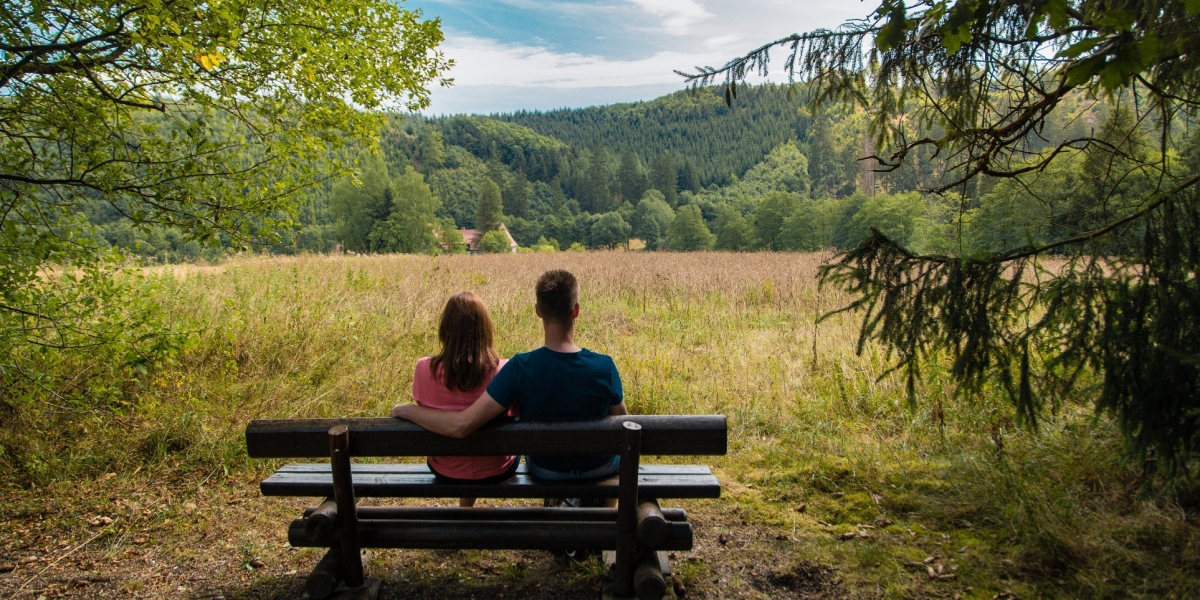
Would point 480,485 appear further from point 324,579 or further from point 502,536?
point 324,579

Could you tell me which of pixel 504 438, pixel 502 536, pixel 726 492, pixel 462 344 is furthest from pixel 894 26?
pixel 726 492

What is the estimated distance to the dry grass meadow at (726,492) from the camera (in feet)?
9.78

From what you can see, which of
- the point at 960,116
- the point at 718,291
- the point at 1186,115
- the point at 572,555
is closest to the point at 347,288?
the point at 718,291

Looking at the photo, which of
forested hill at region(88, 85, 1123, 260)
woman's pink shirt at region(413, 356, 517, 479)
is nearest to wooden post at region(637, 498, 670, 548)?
woman's pink shirt at region(413, 356, 517, 479)

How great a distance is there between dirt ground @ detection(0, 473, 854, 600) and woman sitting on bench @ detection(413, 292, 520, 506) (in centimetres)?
60

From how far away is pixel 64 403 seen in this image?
463 cm

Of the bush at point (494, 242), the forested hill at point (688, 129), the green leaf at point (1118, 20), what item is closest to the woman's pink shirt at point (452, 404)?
the green leaf at point (1118, 20)

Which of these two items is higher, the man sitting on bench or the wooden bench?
the man sitting on bench

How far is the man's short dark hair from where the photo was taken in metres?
2.50

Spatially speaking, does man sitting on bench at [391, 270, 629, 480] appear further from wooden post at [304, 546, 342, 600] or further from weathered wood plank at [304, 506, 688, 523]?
wooden post at [304, 546, 342, 600]

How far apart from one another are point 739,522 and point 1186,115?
303 centimetres

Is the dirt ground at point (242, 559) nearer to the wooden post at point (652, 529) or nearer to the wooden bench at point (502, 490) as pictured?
the wooden bench at point (502, 490)

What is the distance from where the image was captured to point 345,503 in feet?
8.40

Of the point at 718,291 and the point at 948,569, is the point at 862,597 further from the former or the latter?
the point at 718,291
